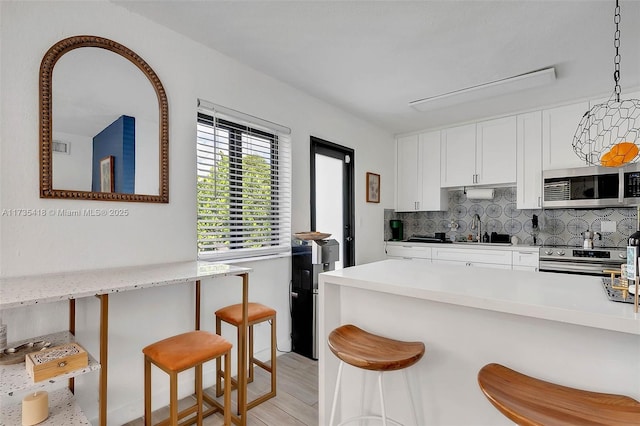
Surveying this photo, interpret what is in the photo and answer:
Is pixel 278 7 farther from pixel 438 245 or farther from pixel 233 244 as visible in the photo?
pixel 438 245

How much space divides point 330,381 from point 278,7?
2.22m

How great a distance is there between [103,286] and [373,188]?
3.46 m

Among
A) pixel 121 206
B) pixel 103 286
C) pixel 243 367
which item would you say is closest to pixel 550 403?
pixel 243 367

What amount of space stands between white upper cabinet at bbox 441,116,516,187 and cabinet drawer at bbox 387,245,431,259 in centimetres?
96

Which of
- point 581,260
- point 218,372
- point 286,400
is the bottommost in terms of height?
point 286,400

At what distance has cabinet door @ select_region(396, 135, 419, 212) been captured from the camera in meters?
4.65

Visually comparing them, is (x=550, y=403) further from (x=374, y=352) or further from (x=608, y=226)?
(x=608, y=226)

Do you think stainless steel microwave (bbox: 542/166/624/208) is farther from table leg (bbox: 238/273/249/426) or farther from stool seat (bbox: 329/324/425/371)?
table leg (bbox: 238/273/249/426)

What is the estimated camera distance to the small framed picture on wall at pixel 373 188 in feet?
13.9

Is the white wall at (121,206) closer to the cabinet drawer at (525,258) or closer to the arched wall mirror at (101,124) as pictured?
the arched wall mirror at (101,124)

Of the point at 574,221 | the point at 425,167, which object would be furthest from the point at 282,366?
the point at 574,221

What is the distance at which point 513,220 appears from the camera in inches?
162

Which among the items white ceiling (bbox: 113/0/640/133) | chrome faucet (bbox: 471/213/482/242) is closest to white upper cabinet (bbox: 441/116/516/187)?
chrome faucet (bbox: 471/213/482/242)

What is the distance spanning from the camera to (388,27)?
2.14m
